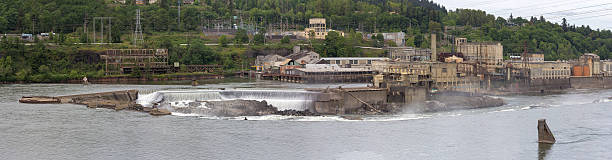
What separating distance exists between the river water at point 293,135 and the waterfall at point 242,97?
314 centimetres

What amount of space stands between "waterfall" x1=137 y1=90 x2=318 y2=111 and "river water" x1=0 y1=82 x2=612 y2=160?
3141mm

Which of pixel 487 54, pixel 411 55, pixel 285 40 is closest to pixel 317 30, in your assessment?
pixel 285 40

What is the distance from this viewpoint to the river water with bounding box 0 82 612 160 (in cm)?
3281

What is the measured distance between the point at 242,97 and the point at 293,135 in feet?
39.3

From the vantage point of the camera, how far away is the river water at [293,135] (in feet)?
108

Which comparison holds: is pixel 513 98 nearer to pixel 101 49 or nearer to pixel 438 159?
pixel 438 159

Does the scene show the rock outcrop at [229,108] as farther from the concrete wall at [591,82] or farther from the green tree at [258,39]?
the green tree at [258,39]

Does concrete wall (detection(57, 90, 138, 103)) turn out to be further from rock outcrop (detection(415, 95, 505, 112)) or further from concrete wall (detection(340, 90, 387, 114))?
rock outcrop (detection(415, 95, 505, 112))

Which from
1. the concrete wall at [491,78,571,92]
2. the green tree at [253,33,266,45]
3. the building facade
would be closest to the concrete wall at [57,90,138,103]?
the concrete wall at [491,78,571,92]

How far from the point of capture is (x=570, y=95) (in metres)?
64.8

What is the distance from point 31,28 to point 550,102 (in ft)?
249

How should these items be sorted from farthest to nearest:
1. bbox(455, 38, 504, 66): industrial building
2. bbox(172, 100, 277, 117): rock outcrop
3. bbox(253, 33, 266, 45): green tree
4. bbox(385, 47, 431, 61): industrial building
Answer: bbox(253, 33, 266, 45): green tree → bbox(385, 47, 431, 61): industrial building → bbox(455, 38, 504, 66): industrial building → bbox(172, 100, 277, 117): rock outcrop

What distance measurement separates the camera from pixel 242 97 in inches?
1911

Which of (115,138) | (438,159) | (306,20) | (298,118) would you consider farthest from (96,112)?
(306,20)
